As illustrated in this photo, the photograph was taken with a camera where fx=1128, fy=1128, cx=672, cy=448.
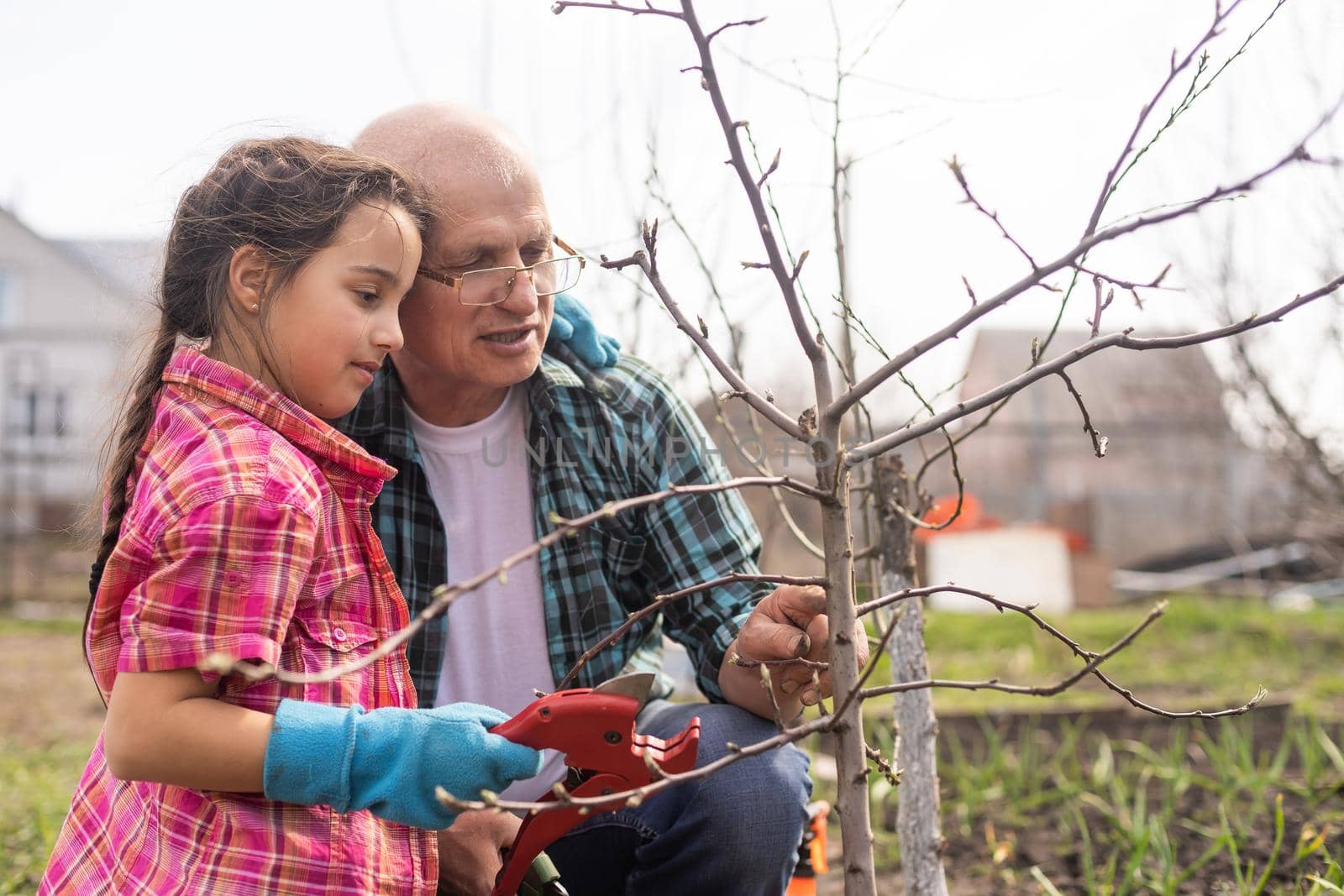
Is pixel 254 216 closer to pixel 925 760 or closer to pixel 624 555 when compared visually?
pixel 624 555

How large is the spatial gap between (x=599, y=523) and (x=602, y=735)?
70 cm

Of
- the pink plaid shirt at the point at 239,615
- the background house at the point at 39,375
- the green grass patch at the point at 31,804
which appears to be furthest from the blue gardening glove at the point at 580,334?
the background house at the point at 39,375

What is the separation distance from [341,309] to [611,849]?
971 mm

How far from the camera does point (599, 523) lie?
78.8 inches

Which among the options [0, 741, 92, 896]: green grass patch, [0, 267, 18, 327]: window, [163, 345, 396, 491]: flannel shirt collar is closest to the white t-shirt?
[163, 345, 396, 491]: flannel shirt collar

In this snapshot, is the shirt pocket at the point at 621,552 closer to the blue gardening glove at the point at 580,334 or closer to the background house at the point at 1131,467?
the blue gardening glove at the point at 580,334

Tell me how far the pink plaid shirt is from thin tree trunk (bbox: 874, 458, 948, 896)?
2.86 ft

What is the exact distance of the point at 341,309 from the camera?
4.70 feet

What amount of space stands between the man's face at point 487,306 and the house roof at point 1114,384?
717 mm

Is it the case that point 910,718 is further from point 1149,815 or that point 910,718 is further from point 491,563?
point 1149,815

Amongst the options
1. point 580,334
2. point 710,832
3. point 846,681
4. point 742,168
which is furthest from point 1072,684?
point 580,334

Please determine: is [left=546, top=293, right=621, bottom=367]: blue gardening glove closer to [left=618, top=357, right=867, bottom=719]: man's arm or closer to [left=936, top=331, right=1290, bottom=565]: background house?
[left=618, top=357, right=867, bottom=719]: man's arm

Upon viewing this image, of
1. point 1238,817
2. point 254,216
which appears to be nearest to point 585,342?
point 254,216

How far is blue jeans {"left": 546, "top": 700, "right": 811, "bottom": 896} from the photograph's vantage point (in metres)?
1.67
